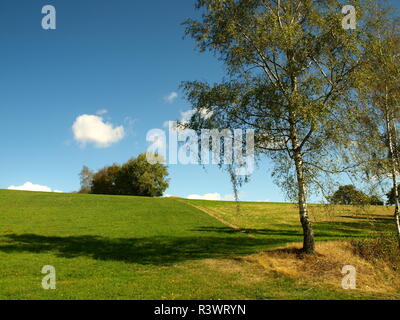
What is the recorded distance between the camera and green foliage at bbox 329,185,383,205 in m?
18.6

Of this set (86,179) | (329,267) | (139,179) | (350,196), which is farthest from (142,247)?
(86,179)

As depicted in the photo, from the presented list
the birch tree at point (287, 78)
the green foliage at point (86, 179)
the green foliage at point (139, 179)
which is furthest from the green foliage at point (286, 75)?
the green foliage at point (86, 179)

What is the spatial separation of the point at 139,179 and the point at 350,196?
86.9m

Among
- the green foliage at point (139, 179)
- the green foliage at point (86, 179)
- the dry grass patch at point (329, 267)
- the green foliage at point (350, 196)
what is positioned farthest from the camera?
the green foliage at point (86, 179)

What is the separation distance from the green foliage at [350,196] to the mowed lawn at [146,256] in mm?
680

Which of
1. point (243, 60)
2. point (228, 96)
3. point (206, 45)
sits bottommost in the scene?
point (228, 96)

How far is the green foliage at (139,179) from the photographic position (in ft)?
331

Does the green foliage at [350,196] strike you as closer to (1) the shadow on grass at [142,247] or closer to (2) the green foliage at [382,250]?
(2) the green foliage at [382,250]

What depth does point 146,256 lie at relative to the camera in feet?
72.4

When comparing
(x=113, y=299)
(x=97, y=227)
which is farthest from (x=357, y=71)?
(x=97, y=227)
